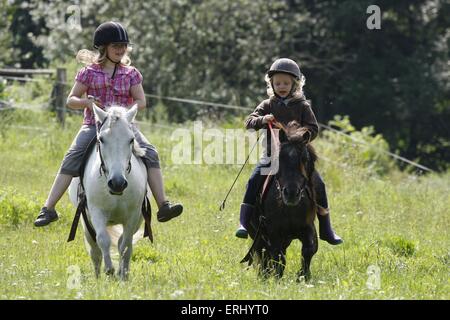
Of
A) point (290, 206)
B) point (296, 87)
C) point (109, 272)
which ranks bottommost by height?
point (109, 272)

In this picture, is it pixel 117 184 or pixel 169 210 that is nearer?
pixel 117 184

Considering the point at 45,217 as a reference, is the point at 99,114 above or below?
above

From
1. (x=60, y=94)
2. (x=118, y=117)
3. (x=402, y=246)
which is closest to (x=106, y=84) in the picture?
(x=118, y=117)

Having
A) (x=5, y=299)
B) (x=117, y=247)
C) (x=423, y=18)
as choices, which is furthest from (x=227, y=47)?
(x=5, y=299)

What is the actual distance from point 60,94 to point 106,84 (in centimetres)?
1126

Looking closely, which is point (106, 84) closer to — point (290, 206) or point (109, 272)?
point (109, 272)

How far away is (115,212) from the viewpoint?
829 cm

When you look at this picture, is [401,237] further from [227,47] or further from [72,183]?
[227,47]

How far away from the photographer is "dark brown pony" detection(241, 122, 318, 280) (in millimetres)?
8219

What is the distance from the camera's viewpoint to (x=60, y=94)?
64.8 ft

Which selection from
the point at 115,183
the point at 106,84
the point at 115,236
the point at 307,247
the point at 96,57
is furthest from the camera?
the point at 115,236

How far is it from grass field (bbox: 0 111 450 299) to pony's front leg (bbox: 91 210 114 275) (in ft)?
0.46

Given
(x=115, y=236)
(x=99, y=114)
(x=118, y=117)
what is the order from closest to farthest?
(x=118, y=117) → (x=99, y=114) → (x=115, y=236)

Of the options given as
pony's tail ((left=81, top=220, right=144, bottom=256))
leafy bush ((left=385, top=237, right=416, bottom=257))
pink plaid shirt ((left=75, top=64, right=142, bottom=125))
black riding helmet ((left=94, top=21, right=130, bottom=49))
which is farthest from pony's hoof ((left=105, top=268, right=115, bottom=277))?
leafy bush ((left=385, top=237, right=416, bottom=257))
